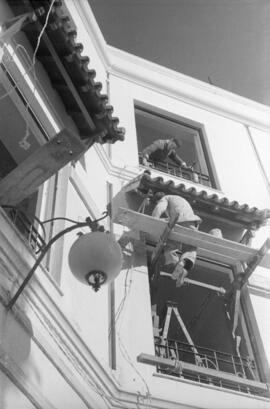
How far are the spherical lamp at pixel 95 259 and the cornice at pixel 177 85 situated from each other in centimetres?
687

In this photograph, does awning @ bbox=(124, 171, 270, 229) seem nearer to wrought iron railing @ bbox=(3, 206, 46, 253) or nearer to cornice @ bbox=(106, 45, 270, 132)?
wrought iron railing @ bbox=(3, 206, 46, 253)

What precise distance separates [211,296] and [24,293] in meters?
4.81

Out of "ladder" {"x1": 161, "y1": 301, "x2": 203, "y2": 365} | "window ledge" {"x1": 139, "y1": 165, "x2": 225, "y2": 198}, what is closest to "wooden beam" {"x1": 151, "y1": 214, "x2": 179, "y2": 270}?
"ladder" {"x1": 161, "y1": 301, "x2": 203, "y2": 365}

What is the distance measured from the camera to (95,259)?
13.4 ft

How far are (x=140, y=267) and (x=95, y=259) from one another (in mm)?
2922

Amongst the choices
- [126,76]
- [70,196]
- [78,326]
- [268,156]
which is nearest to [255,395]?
[78,326]

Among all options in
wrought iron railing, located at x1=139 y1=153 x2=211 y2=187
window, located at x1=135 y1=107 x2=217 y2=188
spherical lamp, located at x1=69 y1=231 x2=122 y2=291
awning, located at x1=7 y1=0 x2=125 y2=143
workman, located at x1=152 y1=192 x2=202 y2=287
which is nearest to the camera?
spherical lamp, located at x1=69 y1=231 x2=122 y2=291

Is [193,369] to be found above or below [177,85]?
below

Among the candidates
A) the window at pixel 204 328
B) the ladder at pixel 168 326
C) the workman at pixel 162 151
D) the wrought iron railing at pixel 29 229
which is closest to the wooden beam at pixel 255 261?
the window at pixel 204 328

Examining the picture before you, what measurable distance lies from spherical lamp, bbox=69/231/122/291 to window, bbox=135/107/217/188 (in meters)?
5.45

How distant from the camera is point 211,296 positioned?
8758mm

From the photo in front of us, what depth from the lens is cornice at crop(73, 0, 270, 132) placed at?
420 inches

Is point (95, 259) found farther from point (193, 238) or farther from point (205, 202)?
point (205, 202)

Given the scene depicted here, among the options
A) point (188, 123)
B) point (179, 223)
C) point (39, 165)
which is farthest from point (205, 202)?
point (39, 165)
